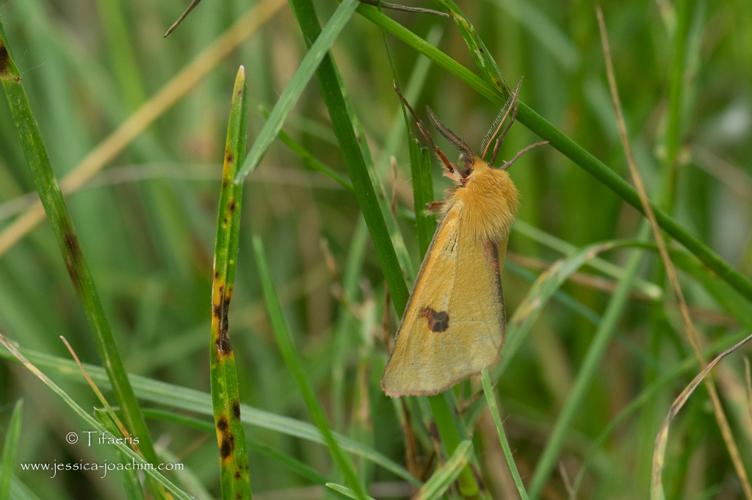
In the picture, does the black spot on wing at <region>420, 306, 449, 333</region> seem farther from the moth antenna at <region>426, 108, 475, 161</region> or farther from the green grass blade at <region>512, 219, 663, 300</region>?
the green grass blade at <region>512, 219, 663, 300</region>

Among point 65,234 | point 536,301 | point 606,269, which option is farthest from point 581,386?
point 65,234

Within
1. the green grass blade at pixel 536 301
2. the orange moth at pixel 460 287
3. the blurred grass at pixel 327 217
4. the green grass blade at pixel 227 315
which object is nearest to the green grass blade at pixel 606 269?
the blurred grass at pixel 327 217

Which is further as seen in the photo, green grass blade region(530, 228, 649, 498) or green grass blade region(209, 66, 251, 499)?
green grass blade region(530, 228, 649, 498)

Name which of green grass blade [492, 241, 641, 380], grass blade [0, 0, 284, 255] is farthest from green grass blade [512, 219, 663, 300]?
grass blade [0, 0, 284, 255]

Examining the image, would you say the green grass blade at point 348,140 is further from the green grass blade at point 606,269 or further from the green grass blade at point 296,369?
the green grass blade at point 606,269

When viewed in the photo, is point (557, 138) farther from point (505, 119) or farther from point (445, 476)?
point (445, 476)
